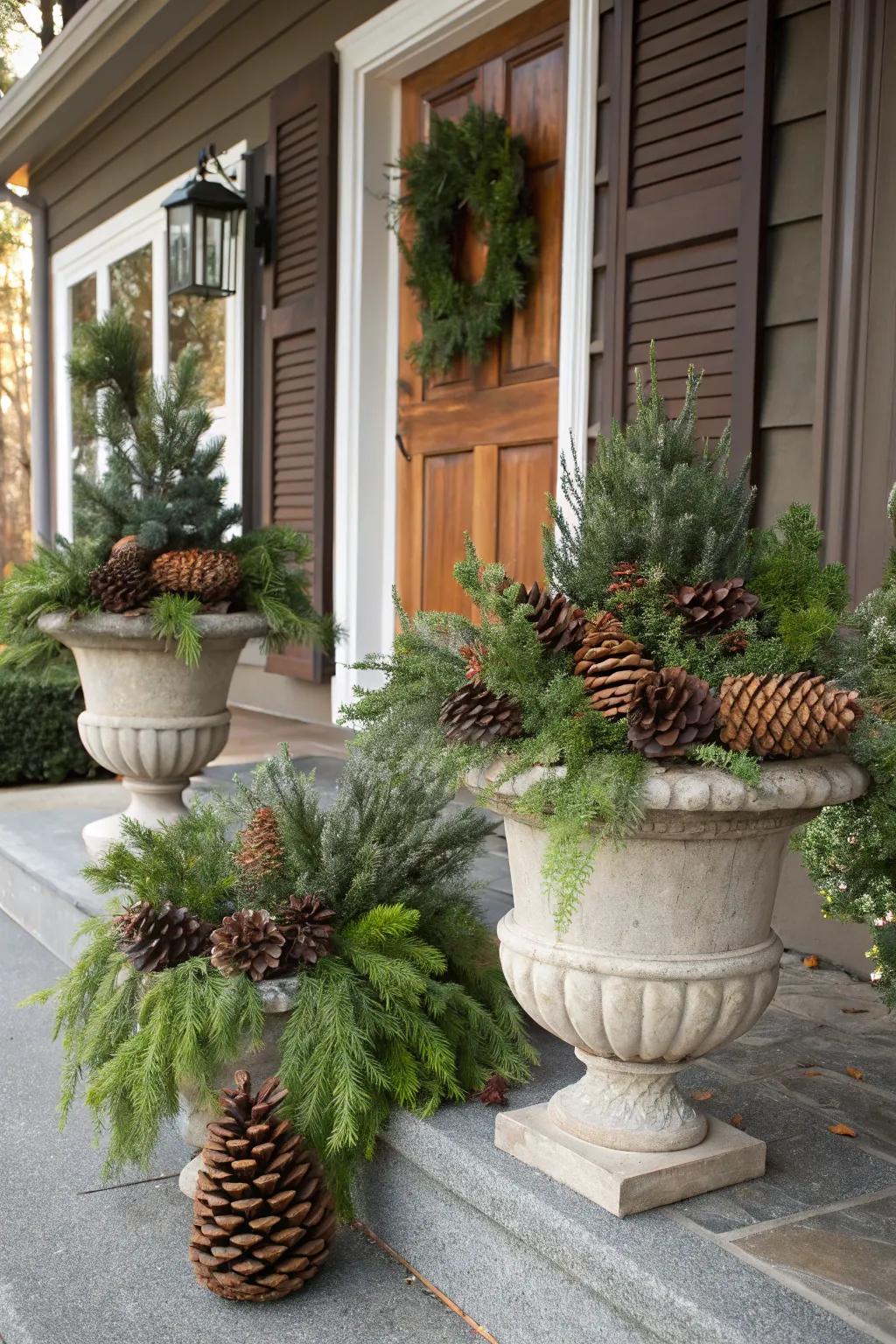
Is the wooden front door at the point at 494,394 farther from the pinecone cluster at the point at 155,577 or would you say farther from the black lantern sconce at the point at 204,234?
the pinecone cluster at the point at 155,577

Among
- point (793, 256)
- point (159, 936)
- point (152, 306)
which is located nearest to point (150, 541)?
point (159, 936)

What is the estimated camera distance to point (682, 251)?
342cm

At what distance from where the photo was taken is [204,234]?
5402mm

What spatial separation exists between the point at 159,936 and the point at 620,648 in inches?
40.3

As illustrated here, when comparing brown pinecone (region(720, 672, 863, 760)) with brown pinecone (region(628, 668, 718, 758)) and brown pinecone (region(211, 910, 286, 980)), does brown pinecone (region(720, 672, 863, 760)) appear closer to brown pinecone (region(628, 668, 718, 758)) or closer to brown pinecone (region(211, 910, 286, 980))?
brown pinecone (region(628, 668, 718, 758))

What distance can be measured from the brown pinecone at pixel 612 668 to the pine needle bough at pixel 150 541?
1.71m

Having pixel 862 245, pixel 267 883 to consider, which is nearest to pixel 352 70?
pixel 862 245

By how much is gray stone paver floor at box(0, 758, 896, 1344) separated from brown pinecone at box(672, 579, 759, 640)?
821 mm

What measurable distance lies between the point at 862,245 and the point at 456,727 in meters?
1.86

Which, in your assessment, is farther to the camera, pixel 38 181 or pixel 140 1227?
pixel 38 181

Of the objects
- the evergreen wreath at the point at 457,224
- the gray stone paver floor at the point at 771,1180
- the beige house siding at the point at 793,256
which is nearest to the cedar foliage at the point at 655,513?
the gray stone paver floor at the point at 771,1180

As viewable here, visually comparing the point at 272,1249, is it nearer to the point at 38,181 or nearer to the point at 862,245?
the point at 862,245

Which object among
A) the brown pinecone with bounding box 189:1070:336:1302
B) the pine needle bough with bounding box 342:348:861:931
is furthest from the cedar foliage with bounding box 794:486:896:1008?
Answer: the brown pinecone with bounding box 189:1070:336:1302

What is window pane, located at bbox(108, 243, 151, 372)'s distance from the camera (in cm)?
716
